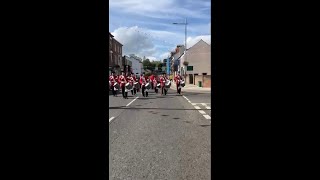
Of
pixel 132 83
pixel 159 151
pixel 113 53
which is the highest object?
pixel 113 53

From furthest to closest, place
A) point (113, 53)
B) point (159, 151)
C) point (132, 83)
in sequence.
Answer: point (113, 53) → point (132, 83) → point (159, 151)

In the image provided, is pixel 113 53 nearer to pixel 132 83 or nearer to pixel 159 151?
pixel 132 83

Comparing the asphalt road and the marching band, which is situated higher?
the marching band

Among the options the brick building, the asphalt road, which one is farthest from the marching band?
the brick building

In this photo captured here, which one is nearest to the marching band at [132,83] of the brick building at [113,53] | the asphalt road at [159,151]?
the asphalt road at [159,151]

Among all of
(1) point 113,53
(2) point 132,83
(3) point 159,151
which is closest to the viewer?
(3) point 159,151

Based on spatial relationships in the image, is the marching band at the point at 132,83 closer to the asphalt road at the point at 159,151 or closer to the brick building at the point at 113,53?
the asphalt road at the point at 159,151

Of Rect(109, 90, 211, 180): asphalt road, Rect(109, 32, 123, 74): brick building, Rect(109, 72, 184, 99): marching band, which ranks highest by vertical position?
Rect(109, 32, 123, 74): brick building

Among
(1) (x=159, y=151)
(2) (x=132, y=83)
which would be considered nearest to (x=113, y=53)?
(2) (x=132, y=83)

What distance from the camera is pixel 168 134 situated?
25.9 ft

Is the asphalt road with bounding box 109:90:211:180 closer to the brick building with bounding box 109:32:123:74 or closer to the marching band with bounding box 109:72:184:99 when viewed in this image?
the marching band with bounding box 109:72:184:99
